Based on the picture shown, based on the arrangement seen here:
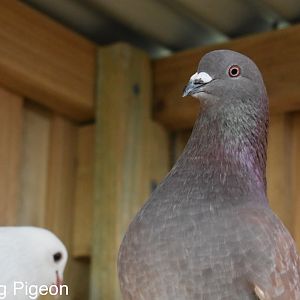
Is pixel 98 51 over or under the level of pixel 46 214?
over

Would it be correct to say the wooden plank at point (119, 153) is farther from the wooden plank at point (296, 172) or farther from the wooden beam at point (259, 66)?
the wooden plank at point (296, 172)

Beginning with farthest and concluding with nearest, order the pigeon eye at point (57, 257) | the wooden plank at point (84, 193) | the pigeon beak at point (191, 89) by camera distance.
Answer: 1. the wooden plank at point (84, 193)
2. the pigeon eye at point (57, 257)
3. the pigeon beak at point (191, 89)

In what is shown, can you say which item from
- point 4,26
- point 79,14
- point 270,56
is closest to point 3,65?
point 4,26

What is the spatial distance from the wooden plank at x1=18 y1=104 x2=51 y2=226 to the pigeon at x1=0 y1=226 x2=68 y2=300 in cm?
32

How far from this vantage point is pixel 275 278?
2152 millimetres

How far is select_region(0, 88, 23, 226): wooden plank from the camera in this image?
9.50 ft

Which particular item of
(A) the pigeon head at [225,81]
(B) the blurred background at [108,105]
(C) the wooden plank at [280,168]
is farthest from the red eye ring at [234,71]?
(C) the wooden plank at [280,168]

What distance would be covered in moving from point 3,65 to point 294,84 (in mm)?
741

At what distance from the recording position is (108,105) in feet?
10.2

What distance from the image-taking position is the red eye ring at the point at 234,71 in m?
2.32

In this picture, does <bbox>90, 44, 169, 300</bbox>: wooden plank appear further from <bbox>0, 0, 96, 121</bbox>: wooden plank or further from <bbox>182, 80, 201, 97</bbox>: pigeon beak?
<bbox>182, 80, 201, 97</bbox>: pigeon beak

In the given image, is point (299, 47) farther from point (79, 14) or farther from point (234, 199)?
point (234, 199)

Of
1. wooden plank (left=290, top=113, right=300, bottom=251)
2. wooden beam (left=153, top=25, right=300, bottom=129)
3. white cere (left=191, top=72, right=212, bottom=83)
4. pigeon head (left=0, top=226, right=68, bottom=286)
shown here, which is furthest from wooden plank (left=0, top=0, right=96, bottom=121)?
white cere (left=191, top=72, right=212, bottom=83)

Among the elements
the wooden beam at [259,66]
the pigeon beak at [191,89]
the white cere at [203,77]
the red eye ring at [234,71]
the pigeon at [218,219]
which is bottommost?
the pigeon at [218,219]
